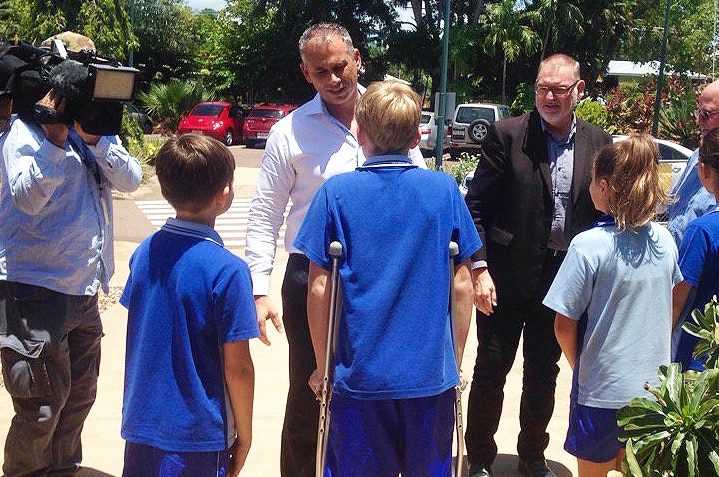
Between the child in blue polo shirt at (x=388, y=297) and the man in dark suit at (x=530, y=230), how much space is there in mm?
1209

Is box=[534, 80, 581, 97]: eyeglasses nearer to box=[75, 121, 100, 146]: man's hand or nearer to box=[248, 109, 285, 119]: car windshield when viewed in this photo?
box=[75, 121, 100, 146]: man's hand

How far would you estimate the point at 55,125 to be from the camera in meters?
3.32

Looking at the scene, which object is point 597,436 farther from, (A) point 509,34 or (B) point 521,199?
(A) point 509,34

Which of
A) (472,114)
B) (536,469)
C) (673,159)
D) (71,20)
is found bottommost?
(472,114)

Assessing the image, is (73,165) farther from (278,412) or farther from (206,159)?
(278,412)

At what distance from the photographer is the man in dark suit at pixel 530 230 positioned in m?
3.93

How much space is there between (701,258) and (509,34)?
117 feet

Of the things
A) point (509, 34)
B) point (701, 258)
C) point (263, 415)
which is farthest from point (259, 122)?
point (701, 258)

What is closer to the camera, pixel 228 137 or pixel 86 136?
pixel 86 136

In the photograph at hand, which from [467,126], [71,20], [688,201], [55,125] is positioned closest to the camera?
[55,125]

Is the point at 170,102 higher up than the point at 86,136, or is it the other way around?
the point at 86,136

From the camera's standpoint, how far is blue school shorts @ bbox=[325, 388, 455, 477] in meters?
2.69

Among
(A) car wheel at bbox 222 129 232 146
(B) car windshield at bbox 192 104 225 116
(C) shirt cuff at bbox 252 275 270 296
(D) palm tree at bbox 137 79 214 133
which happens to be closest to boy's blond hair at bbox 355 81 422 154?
(C) shirt cuff at bbox 252 275 270 296

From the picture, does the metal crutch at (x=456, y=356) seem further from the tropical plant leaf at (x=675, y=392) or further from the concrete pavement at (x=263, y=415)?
the concrete pavement at (x=263, y=415)
